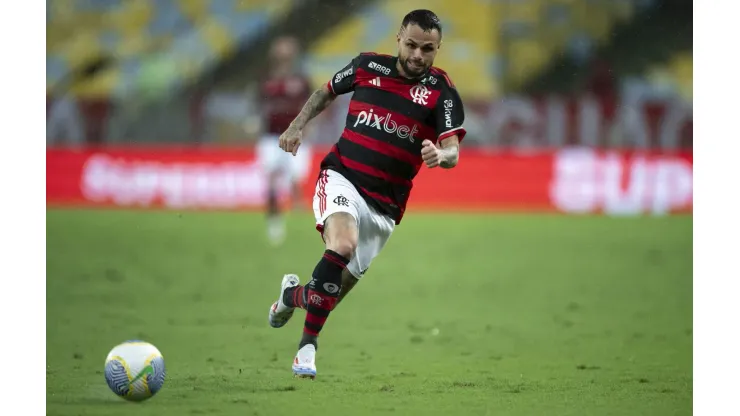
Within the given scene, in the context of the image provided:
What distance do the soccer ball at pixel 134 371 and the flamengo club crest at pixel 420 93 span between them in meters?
1.75

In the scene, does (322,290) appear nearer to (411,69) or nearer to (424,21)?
(411,69)

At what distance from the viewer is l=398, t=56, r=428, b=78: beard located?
17.8 feet

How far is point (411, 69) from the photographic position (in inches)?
213

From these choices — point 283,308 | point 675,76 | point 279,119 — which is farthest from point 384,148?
point 675,76

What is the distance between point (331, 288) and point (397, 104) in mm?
968

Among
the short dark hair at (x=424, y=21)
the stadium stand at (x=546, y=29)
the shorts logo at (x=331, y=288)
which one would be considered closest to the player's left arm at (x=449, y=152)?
the short dark hair at (x=424, y=21)

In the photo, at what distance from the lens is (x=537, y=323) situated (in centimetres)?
759

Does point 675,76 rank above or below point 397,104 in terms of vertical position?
above

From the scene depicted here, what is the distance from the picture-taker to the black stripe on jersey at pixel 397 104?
18.0ft

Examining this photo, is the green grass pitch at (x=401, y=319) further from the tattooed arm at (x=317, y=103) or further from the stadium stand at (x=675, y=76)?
the stadium stand at (x=675, y=76)

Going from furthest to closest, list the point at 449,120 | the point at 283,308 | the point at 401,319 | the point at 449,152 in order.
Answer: the point at 401,319, the point at 283,308, the point at 449,120, the point at 449,152

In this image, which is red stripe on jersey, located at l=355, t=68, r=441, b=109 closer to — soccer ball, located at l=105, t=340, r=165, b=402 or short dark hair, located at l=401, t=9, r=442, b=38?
short dark hair, located at l=401, t=9, r=442, b=38

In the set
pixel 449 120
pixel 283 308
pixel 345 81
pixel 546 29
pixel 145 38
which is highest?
pixel 546 29
